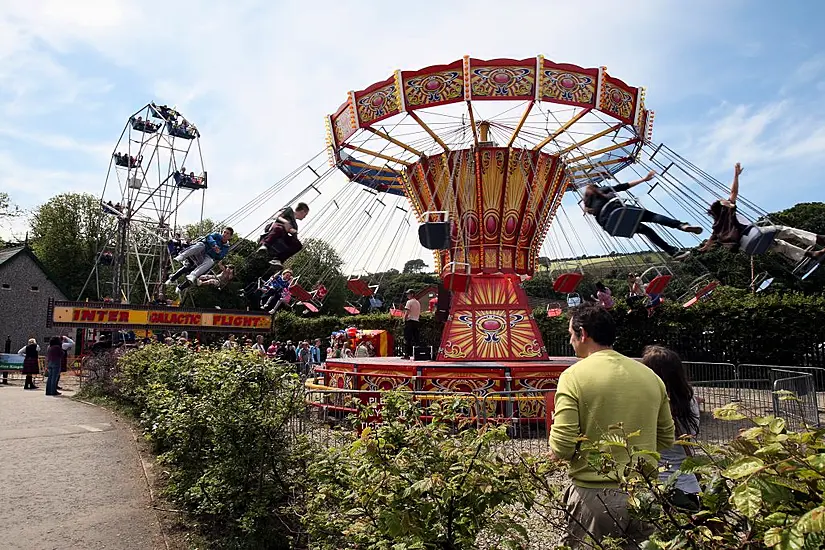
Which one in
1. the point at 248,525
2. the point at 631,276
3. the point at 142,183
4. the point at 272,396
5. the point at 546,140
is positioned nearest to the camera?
the point at 248,525

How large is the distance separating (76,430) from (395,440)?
8060 millimetres

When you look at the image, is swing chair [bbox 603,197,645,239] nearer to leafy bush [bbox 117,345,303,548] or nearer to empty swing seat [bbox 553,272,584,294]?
empty swing seat [bbox 553,272,584,294]

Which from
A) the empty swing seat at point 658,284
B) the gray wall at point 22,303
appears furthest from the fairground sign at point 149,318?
the gray wall at point 22,303

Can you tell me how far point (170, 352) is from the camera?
938cm

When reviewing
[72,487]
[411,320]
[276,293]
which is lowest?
[72,487]

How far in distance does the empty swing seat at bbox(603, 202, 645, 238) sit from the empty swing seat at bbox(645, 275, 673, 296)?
14.7 ft

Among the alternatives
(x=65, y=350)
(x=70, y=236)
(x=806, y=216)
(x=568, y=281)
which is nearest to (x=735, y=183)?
(x=568, y=281)

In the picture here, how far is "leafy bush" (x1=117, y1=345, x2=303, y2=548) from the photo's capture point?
4.43 metres

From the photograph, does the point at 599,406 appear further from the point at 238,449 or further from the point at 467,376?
the point at 467,376

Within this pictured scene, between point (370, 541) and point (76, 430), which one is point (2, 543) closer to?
point (370, 541)

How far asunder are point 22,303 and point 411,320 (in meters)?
28.1

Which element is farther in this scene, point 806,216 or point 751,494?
point 806,216

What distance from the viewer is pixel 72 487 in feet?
19.9

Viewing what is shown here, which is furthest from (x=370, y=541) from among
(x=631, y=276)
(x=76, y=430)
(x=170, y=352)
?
(x=631, y=276)
